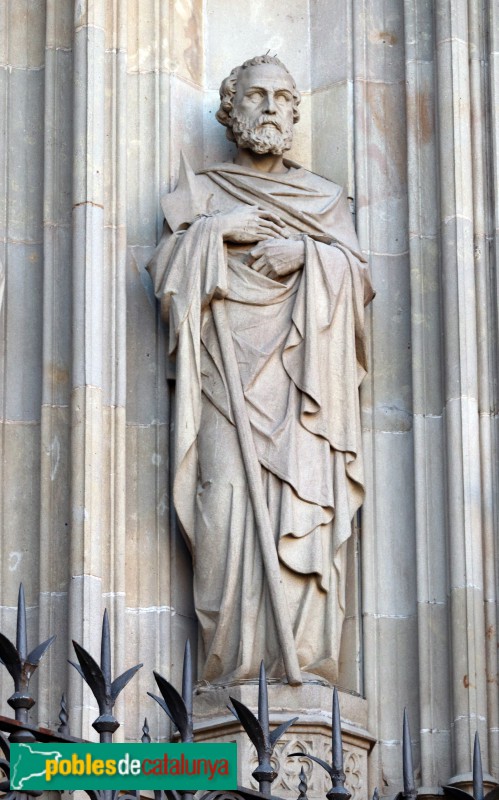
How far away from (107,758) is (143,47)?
4162 mm

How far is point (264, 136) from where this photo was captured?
9047 mm

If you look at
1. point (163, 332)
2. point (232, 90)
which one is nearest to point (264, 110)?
point (232, 90)

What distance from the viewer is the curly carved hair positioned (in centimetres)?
916

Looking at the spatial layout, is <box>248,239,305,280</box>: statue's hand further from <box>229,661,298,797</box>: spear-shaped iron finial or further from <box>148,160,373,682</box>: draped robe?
<box>229,661,298,797</box>: spear-shaped iron finial

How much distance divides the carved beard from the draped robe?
0.24m

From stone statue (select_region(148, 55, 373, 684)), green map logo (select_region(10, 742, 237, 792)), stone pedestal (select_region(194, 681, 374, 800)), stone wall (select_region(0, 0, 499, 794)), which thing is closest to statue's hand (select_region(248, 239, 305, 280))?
stone statue (select_region(148, 55, 373, 684))

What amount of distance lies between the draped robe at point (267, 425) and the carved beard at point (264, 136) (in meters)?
0.24

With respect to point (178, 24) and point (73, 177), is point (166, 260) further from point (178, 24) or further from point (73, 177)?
point (178, 24)

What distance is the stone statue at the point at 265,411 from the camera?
27.6 feet

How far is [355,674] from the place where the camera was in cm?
861

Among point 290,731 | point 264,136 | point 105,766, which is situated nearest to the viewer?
point 105,766

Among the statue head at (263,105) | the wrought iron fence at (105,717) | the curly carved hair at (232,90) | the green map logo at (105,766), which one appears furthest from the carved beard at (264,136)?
the green map logo at (105,766)

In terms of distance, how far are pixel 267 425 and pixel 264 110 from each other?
4.25 ft

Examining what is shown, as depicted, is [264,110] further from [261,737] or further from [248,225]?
[261,737]
